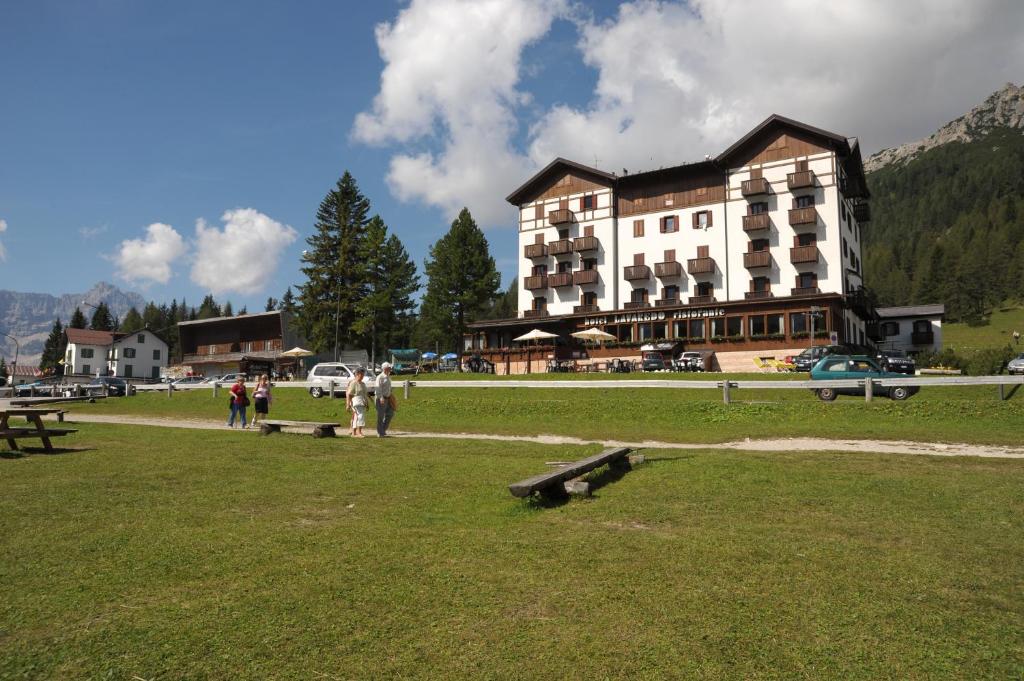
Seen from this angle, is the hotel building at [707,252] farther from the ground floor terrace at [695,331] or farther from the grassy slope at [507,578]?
the grassy slope at [507,578]

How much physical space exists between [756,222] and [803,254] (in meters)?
4.57

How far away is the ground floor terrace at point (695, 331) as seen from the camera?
1864 inches

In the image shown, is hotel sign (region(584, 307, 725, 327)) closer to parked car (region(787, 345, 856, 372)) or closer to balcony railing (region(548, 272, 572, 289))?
balcony railing (region(548, 272, 572, 289))

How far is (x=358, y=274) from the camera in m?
67.2

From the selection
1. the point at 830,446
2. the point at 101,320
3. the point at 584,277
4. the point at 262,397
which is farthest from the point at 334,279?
the point at 101,320

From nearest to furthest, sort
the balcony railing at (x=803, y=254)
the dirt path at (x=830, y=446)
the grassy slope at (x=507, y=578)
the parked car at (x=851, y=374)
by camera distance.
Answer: the grassy slope at (x=507, y=578) → the dirt path at (x=830, y=446) → the parked car at (x=851, y=374) → the balcony railing at (x=803, y=254)

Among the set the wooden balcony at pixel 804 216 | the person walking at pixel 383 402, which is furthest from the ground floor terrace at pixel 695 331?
the person walking at pixel 383 402

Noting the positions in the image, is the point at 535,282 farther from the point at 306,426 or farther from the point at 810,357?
the point at 306,426

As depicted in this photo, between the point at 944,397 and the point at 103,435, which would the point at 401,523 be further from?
the point at 944,397

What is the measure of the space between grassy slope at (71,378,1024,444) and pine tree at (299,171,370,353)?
114 feet

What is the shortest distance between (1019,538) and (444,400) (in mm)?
24021

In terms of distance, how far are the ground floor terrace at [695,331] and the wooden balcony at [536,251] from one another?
6.28 meters

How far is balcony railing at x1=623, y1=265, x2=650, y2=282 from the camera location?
5750 cm

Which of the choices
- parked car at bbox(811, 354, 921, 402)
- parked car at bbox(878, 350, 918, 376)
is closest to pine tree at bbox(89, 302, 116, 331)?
parked car at bbox(878, 350, 918, 376)
